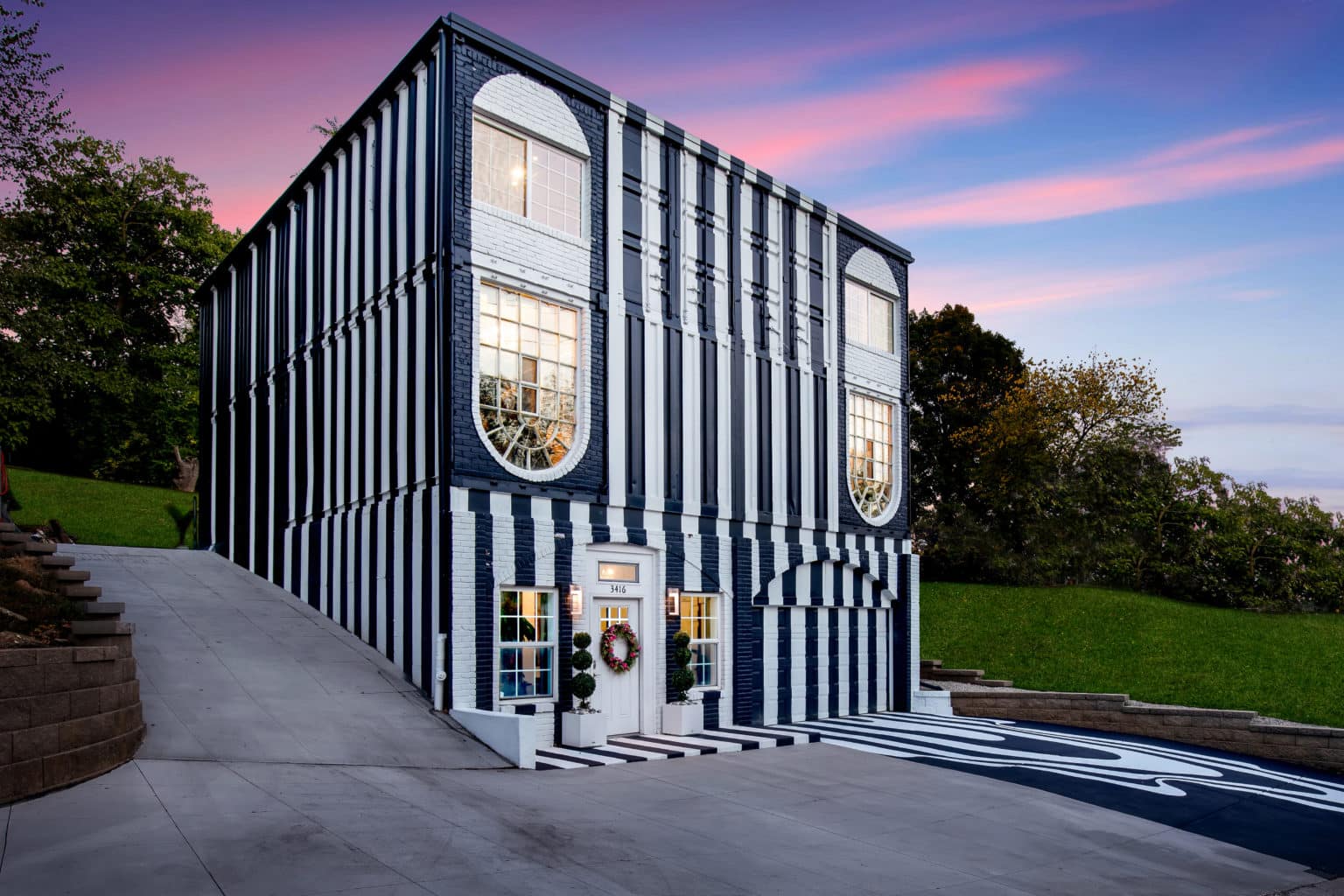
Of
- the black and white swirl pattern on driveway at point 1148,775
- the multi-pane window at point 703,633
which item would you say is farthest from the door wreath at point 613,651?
the black and white swirl pattern on driveway at point 1148,775

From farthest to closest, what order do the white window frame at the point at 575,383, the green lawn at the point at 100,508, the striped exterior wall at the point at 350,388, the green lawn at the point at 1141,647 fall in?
1. the green lawn at the point at 100,508
2. the green lawn at the point at 1141,647
3. the striped exterior wall at the point at 350,388
4. the white window frame at the point at 575,383

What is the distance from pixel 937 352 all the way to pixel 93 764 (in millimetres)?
31930

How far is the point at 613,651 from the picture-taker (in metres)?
14.2

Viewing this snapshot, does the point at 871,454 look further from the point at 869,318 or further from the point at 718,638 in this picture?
the point at 718,638

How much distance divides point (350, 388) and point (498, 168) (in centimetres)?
423

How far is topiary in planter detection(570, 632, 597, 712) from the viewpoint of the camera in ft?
42.4

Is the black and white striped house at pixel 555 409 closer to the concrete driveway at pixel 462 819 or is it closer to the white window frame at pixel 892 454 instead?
the white window frame at pixel 892 454

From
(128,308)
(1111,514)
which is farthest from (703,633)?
(128,308)

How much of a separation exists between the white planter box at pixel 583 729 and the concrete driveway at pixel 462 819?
106cm

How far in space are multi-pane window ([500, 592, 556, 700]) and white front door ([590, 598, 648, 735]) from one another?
33.7 inches

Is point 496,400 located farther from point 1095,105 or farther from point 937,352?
point 937,352

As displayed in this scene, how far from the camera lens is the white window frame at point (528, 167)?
13.5m

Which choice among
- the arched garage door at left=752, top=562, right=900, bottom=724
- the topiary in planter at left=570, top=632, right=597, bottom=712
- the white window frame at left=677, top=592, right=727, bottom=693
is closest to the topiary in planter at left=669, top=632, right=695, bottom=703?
the white window frame at left=677, top=592, right=727, bottom=693

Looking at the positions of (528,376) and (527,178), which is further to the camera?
(527,178)
